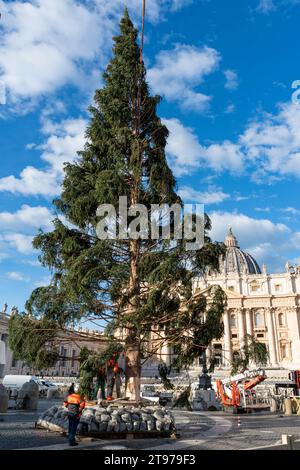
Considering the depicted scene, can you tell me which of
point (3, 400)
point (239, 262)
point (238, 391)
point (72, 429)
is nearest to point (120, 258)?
point (72, 429)

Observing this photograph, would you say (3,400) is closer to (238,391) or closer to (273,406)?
(238,391)

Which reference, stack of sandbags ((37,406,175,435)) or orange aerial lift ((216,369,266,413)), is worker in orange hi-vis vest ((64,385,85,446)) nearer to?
stack of sandbags ((37,406,175,435))

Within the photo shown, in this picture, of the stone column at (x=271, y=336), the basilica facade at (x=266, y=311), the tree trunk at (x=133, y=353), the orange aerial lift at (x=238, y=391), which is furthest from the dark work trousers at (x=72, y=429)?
the stone column at (x=271, y=336)

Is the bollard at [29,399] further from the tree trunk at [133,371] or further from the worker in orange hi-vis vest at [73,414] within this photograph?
the worker in orange hi-vis vest at [73,414]

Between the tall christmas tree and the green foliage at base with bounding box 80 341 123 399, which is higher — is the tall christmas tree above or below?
above

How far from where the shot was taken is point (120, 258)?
14383 millimetres

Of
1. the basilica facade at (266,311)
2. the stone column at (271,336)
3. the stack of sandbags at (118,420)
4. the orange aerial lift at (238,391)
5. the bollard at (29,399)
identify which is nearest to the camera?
the stack of sandbags at (118,420)

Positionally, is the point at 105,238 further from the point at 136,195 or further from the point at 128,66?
the point at 128,66

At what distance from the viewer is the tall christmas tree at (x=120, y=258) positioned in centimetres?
1281

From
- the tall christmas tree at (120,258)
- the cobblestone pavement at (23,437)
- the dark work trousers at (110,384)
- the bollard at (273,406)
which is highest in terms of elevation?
the tall christmas tree at (120,258)

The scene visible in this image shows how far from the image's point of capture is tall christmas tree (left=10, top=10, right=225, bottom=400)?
504 inches

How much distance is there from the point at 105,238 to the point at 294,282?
8672 cm

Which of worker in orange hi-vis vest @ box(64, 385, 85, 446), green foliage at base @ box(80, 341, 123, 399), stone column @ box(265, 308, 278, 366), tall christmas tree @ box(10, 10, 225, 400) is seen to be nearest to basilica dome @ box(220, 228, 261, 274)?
stone column @ box(265, 308, 278, 366)

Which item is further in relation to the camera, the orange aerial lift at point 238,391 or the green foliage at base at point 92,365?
the orange aerial lift at point 238,391
